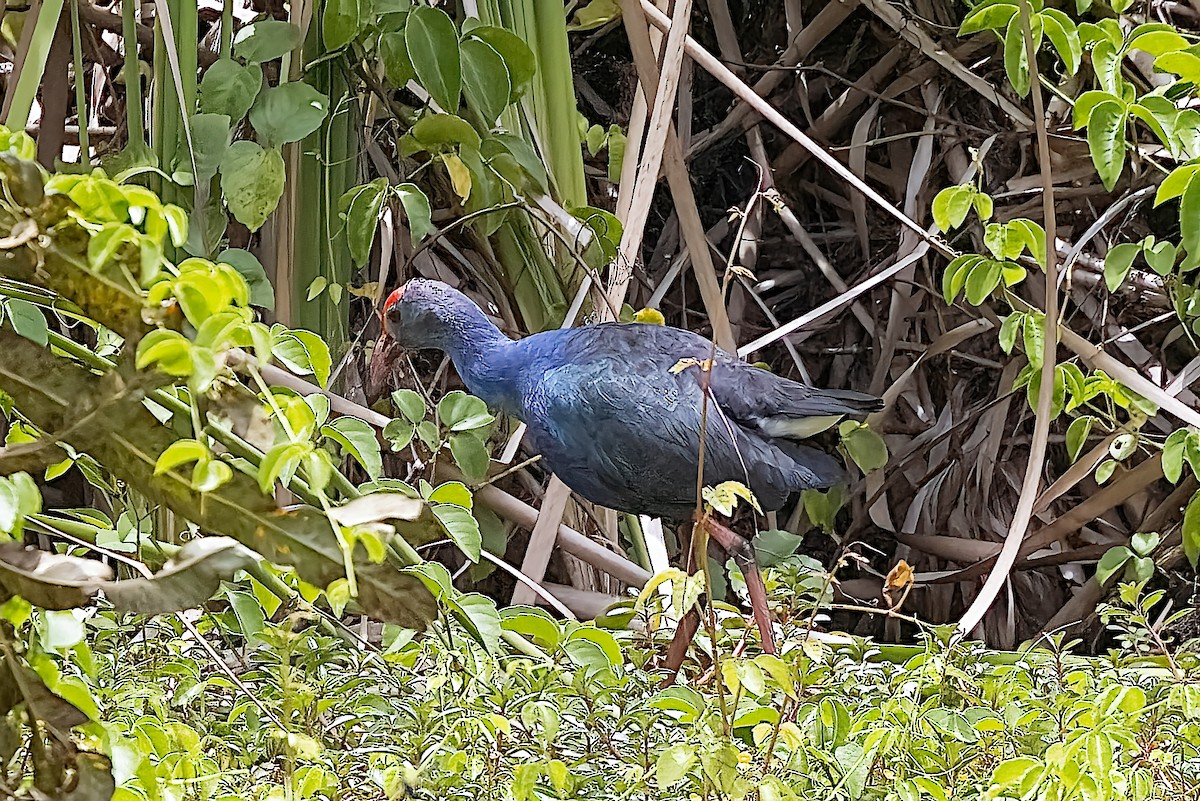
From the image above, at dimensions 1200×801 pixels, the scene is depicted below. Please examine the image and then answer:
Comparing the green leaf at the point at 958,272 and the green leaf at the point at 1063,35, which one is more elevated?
the green leaf at the point at 1063,35

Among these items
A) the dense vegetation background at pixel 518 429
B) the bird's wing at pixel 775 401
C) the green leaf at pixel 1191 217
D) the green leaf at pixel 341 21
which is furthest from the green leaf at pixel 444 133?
the green leaf at pixel 1191 217

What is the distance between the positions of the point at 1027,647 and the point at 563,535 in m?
0.52

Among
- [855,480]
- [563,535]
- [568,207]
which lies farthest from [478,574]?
[855,480]

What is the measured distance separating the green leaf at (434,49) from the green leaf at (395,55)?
0.03m

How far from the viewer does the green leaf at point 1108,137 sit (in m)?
1.05

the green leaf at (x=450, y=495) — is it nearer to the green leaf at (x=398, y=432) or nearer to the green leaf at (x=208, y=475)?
the green leaf at (x=398, y=432)

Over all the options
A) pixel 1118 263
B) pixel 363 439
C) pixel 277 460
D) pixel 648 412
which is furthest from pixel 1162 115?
pixel 277 460

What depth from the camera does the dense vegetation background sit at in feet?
1.20

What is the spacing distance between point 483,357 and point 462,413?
0.24 ft

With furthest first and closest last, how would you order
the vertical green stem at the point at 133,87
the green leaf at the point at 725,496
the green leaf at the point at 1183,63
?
the vertical green stem at the point at 133,87
the green leaf at the point at 1183,63
the green leaf at the point at 725,496

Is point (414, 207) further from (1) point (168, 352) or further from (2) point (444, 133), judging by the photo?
(1) point (168, 352)

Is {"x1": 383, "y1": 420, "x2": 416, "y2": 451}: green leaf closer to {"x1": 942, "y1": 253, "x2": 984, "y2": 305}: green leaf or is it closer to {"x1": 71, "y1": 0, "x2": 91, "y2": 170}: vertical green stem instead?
{"x1": 71, "y1": 0, "x2": 91, "y2": 170}: vertical green stem

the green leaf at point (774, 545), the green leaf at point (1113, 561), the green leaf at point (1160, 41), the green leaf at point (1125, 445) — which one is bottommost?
the green leaf at point (1113, 561)

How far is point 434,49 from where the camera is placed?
1.10 m
